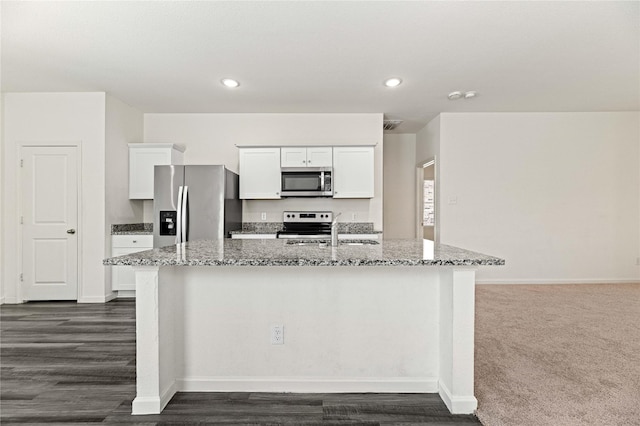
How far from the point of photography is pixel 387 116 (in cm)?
545

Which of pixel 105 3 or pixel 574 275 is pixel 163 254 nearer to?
pixel 105 3

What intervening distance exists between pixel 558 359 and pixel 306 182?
11.0 feet

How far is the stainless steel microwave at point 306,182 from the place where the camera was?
193 inches

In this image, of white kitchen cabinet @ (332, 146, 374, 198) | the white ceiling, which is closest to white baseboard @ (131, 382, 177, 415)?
the white ceiling

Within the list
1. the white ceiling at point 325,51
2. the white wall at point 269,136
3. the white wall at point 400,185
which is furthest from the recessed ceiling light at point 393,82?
the white wall at point 400,185

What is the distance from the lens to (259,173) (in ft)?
16.5

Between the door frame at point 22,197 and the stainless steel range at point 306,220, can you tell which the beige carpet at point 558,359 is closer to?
the stainless steel range at point 306,220

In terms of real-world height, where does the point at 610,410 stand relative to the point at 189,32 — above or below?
below

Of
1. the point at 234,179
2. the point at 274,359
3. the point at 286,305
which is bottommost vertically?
the point at 274,359

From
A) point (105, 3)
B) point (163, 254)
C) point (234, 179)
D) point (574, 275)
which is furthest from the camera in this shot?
point (574, 275)

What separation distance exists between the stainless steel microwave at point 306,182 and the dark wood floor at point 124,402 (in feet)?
8.96

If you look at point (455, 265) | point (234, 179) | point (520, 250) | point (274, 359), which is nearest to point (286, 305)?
point (274, 359)

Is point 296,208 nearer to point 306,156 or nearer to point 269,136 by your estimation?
point 306,156

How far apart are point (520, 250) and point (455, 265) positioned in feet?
13.6
